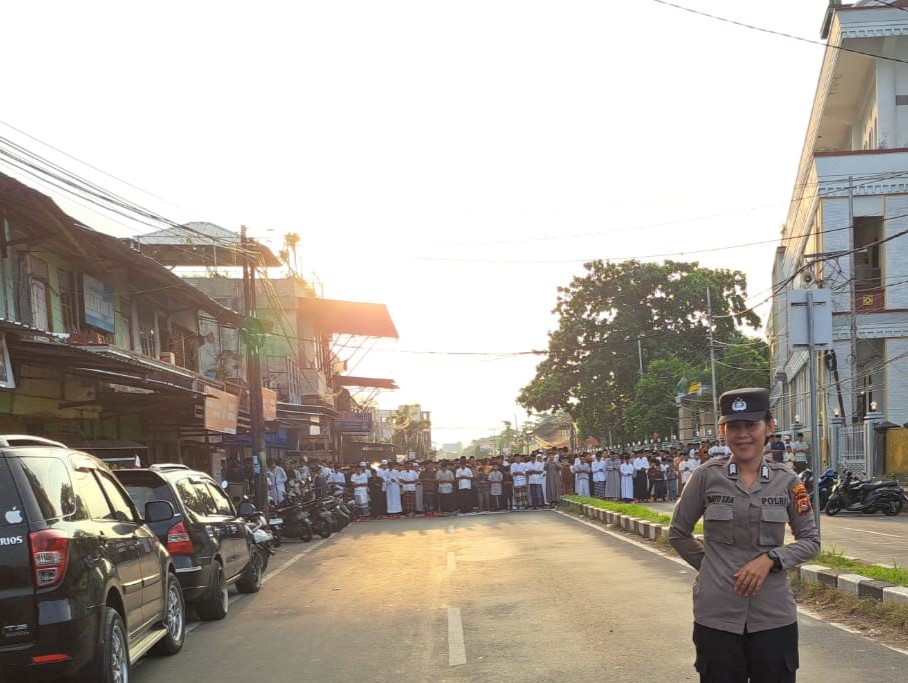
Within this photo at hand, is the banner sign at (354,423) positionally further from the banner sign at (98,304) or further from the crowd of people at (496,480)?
the banner sign at (98,304)

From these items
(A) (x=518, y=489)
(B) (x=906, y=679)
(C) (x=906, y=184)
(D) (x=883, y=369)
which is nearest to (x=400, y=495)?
(A) (x=518, y=489)

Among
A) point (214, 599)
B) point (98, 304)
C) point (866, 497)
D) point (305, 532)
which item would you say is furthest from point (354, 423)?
point (214, 599)

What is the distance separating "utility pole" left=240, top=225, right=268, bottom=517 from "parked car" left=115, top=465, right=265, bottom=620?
1118cm

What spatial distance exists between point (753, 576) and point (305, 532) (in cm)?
1687

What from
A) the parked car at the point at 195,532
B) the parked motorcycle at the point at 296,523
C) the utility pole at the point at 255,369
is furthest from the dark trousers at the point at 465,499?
the parked car at the point at 195,532

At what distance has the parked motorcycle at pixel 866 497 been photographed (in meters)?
20.7

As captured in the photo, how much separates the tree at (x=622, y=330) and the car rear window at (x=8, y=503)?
45.7 m

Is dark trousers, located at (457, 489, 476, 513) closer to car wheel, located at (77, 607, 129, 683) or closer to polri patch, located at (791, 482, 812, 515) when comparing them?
car wheel, located at (77, 607, 129, 683)

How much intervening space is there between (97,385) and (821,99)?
89.8ft

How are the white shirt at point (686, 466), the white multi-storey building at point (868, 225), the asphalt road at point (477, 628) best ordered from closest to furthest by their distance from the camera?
the asphalt road at point (477, 628)
the white multi-storey building at point (868, 225)
the white shirt at point (686, 466)

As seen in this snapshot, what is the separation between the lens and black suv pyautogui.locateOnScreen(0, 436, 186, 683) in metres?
5.38

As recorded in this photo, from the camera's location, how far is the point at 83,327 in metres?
19.0

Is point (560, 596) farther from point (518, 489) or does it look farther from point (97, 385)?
point (518, 489)

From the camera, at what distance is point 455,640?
8.19 m
